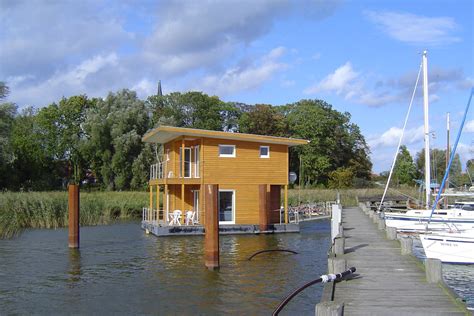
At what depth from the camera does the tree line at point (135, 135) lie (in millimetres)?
60469

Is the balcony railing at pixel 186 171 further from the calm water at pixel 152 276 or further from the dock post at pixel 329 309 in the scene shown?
the dock post at pixel 329 309

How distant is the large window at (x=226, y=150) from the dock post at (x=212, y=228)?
12.2 m

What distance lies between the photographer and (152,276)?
1792 cm

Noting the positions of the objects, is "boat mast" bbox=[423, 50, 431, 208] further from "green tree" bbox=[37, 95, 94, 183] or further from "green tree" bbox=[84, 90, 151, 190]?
"green tree" bbox=[37, 95, 94, 183]

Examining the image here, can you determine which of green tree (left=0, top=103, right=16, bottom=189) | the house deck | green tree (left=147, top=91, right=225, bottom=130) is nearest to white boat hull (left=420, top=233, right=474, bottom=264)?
the house deck

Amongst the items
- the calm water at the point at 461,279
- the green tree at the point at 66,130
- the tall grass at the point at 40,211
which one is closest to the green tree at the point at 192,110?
the green tree at the point at 66,130

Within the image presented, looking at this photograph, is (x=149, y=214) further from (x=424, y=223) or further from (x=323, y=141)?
(x=323, y=141)

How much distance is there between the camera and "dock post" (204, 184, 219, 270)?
60.3 feet

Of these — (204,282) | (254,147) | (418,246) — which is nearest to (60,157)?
(254,147)

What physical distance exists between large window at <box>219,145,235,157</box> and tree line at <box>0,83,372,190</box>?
97.7 ft

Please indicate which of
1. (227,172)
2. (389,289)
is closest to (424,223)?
(227,172)

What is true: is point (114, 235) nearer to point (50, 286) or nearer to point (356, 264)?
point (50, 286)

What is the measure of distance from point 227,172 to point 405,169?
58039 millimetres

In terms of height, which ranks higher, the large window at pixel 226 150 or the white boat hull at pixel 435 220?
the large window at pixel 226 150
